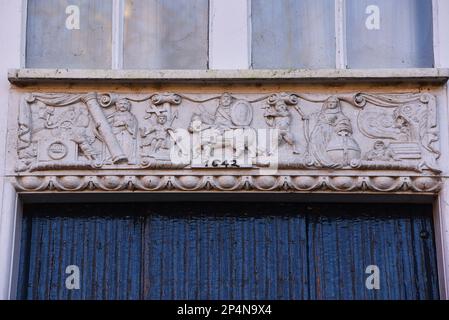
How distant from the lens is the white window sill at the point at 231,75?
11.6 meters

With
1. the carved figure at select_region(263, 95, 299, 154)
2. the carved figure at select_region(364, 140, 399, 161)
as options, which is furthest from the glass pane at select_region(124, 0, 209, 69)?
the carved figure at select_region(364, 140, 399, 161)

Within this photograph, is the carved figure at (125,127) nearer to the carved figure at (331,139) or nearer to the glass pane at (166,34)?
the glass pane at (166,34)

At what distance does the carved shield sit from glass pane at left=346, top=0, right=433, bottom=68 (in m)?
1.14

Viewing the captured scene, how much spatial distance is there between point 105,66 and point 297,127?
6.61 ft

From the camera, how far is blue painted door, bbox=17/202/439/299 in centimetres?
1148

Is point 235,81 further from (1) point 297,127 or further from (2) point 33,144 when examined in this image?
(2) point 33,144

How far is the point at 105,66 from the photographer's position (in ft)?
39.4

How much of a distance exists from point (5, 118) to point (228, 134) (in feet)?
7.06

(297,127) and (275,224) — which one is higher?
(297,127)

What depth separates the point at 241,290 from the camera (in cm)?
1147

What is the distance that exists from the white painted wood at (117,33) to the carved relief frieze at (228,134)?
455 millimetres
